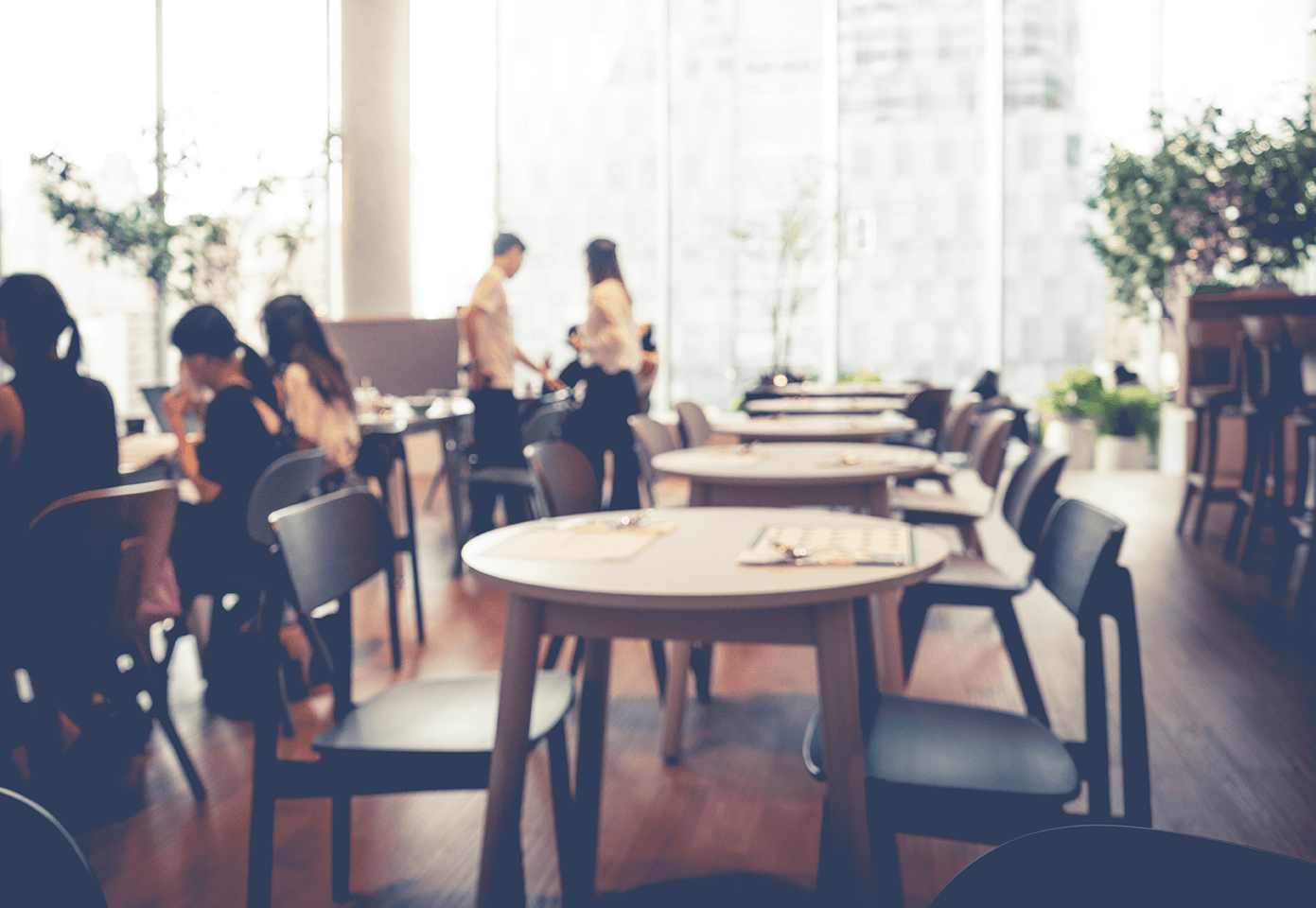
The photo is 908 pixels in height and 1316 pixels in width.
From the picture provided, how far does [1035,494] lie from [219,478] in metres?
2.29

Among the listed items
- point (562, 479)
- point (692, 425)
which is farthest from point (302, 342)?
point (692, 425)

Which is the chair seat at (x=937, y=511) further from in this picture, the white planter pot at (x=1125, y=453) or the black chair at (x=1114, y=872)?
the white planter pot at (x=1125, y=453)

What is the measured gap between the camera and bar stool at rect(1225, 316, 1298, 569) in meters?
A: 4.53

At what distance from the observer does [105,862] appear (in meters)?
2.14

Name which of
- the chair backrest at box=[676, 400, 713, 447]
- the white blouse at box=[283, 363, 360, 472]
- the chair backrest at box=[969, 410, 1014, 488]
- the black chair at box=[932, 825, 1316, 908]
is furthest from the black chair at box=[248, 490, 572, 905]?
the chair backrest at box=[676, 400, 713, 447]

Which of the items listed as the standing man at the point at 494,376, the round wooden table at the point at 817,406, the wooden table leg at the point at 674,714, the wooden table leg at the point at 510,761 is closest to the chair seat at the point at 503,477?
the standing man at the point at 494,376

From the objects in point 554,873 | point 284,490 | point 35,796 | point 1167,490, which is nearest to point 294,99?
point 284,490

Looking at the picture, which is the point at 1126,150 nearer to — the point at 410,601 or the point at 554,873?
the point at 410,601

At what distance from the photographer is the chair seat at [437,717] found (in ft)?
5.27

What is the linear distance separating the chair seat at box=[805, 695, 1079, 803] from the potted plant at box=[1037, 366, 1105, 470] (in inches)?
297

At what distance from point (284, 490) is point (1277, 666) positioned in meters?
3.18

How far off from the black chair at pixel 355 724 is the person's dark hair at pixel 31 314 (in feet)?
3.73

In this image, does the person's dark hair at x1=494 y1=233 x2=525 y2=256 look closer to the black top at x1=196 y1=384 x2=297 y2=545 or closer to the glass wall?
the glass wall

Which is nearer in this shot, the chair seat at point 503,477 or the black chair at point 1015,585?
the black chair at point 1015,585
